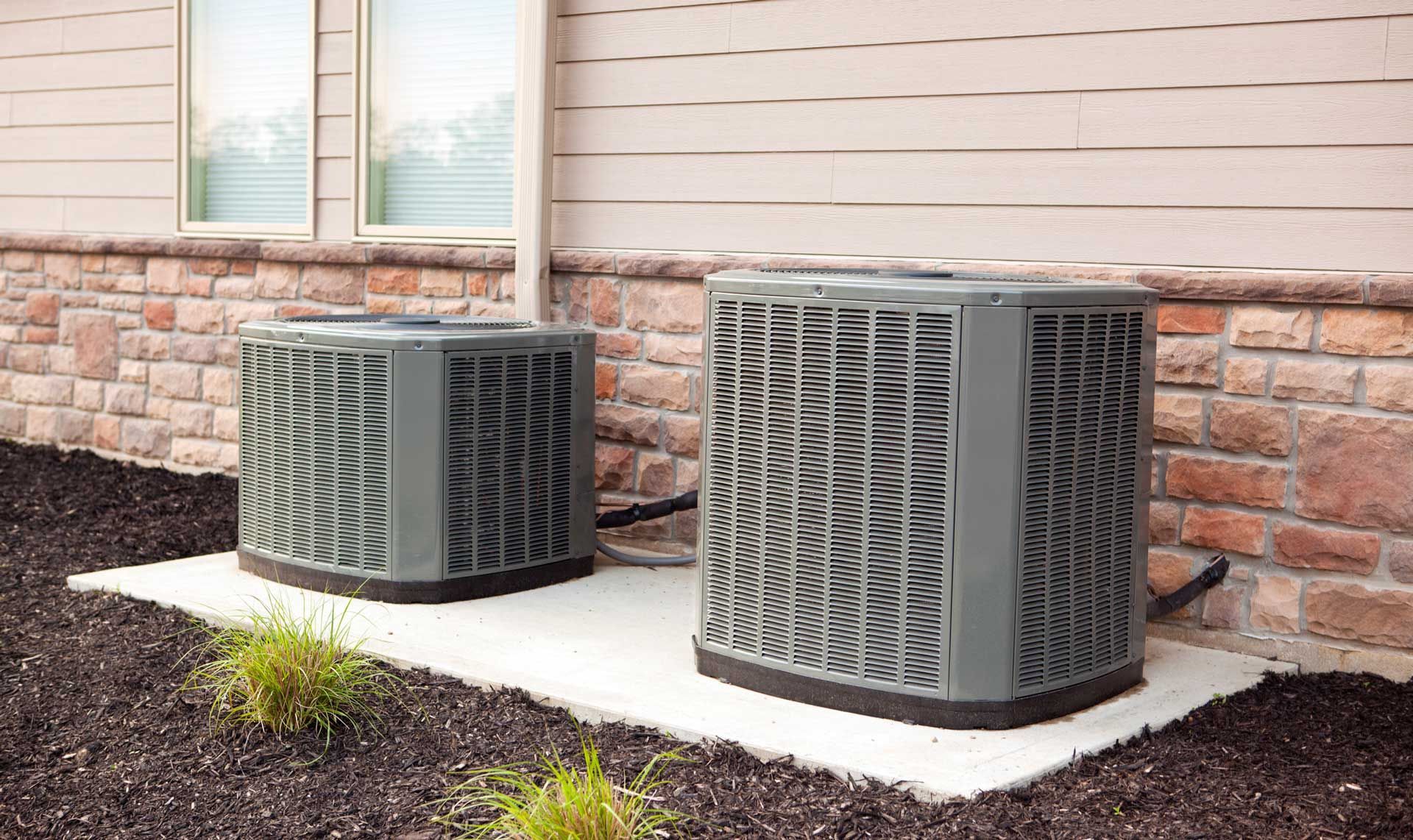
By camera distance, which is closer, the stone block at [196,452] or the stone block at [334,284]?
the stone block at [334,284]

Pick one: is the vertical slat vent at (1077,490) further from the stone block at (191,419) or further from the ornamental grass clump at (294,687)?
the stone block at (191,419)

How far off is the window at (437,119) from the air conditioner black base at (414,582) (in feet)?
5.47

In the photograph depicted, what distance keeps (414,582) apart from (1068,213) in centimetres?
226

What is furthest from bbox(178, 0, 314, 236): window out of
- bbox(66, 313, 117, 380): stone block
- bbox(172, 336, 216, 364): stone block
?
bbox(66, 313, 117, 380): stone block

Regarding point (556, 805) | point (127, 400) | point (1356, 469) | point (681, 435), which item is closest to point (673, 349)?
point (681, 435)

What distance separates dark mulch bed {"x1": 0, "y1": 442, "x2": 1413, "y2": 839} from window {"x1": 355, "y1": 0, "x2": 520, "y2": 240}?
2433 millimetres

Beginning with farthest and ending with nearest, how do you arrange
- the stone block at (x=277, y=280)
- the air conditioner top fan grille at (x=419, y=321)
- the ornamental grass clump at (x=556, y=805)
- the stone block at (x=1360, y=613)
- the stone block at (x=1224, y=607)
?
the stone block at (x=277, y=280) → the air conditioner top fan grille at (x=419, y=321) → the stone block at (x=1224, y=607) → the stone block at (x=1360, y=613) → the ornamental grass clump at (x=556, y=805)

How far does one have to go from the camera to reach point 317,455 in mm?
4219

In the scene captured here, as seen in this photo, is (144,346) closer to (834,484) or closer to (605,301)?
(605,301)

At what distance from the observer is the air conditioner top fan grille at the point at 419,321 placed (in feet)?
14.3

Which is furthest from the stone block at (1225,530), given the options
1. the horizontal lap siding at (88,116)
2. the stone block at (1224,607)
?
the horizontal lap siding at (88,116)

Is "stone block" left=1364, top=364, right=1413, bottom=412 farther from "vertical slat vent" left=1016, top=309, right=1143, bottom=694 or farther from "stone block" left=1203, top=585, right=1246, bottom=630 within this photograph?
"vertical slat vent" left=1016, top=309, right=1143, bottom=694

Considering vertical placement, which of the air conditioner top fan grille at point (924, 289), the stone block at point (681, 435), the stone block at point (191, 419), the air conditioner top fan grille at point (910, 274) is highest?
the air conditioner top fan grille at point (910, 274)

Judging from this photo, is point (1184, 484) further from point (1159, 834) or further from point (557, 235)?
point (557, 235)
